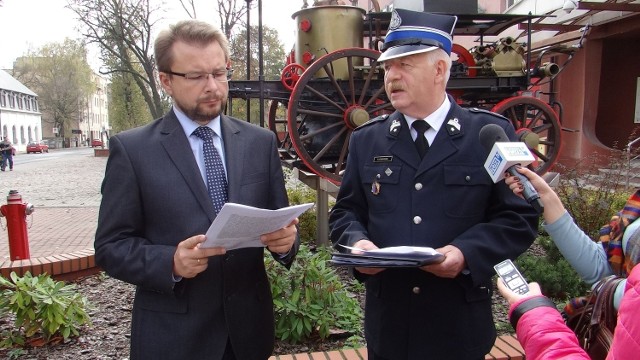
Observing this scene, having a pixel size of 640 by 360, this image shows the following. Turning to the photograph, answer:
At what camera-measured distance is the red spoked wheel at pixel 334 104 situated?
514cm

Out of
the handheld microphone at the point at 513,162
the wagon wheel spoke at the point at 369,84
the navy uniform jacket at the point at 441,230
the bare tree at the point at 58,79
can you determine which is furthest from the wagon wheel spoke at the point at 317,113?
the bare tree at the point at 58,79

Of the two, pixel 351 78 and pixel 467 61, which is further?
pixel 467 61

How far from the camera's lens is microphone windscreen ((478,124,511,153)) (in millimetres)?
1534

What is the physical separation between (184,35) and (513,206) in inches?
48.9

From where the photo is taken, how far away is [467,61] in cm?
605

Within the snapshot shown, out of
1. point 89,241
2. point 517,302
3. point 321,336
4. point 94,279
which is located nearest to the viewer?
point 517,302

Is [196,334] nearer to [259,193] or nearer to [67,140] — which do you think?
[259,193]

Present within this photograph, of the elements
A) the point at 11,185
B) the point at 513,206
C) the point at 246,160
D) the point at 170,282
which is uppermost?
the point at 246,160

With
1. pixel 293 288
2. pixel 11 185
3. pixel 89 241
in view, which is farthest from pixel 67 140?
pixel 293 288

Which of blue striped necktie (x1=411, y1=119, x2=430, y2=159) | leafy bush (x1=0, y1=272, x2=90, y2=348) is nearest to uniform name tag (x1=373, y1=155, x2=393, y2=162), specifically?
blue striped necktie (x1=411, y1=119, x2=430, y2=159)

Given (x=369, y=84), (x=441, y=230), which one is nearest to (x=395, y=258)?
(x=441, y=230)

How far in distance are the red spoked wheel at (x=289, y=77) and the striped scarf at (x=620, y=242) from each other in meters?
4.32

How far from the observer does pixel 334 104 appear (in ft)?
17.7

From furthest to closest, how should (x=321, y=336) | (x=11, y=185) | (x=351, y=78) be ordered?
(x=11, y=185)
(x=351, y=78)
(x=321, y=336)
